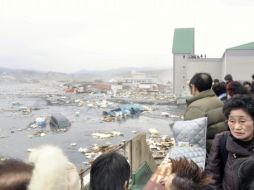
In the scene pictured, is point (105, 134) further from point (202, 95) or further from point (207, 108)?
point (207, 108)

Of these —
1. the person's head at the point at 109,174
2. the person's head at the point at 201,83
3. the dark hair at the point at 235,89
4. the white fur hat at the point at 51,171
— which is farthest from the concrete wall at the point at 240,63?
the white fur hat at the point at 51,171

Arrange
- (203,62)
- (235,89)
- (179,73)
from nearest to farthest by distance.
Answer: (235,89) → (203,62) → (179,73)

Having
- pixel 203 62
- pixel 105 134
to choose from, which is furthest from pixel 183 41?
pixel 105 134

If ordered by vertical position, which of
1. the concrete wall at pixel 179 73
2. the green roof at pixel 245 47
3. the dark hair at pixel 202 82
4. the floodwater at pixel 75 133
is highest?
the green roof at pixel 245 47

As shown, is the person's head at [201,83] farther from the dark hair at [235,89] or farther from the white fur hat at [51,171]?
the white fur hat at [51,171]

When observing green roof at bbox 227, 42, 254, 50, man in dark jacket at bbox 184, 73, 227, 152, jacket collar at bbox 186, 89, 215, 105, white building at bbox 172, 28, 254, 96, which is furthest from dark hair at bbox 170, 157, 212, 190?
green roof at bbox 227, 42, 254, 50

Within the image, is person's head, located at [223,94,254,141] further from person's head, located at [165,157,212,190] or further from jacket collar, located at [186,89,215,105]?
jacket collar, located at [186,89,215,105]
